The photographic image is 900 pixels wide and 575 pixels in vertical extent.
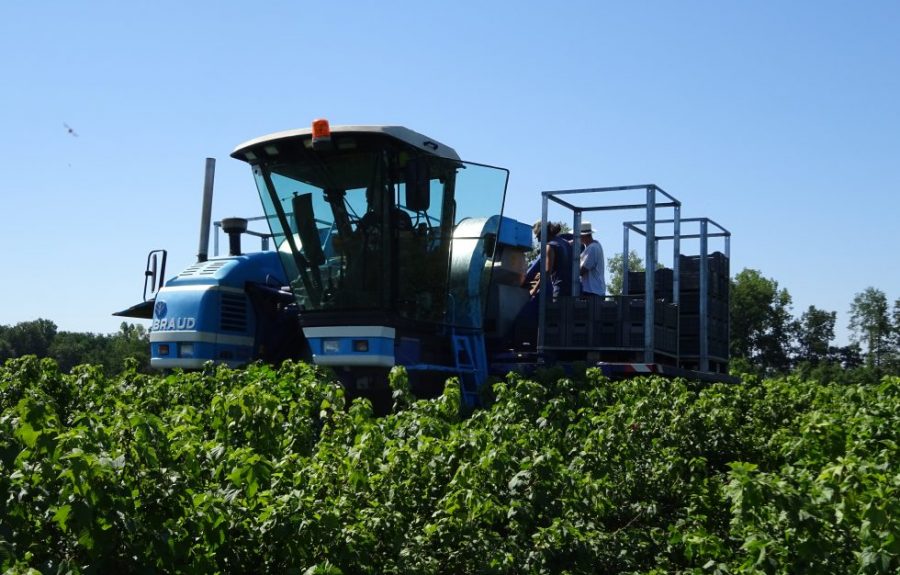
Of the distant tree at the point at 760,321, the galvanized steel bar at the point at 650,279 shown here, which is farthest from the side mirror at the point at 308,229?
the distant tree at the point at 760,321

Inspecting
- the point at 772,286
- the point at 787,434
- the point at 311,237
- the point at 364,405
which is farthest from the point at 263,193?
the point at 772,286

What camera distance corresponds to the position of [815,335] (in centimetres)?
9500

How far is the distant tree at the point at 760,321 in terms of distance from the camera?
262 ft

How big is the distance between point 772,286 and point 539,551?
3278 inches

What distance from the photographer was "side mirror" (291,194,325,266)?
413 inches

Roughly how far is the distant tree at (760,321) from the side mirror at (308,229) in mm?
69895

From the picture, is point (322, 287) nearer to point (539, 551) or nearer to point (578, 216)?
point (578, 216)

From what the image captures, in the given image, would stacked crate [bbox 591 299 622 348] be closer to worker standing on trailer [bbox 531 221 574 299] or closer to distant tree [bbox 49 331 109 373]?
worker standing on trailer [bbox 531 221 574 299]

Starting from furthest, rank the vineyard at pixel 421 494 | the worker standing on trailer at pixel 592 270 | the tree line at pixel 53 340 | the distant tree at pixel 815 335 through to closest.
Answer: the tree line at pixel 53 340
the distant tree at pixel 815 335
the worker standing on trailer at pixel 592 270
the vineyard at pixel 421 494

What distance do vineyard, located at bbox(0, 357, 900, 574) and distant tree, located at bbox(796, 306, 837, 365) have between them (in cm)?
9043

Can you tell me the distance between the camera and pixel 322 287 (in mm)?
10445

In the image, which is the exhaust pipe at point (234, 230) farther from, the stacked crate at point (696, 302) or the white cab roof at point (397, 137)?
the stacked crate at point (696, 302)

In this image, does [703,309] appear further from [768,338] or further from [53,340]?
[53,340]

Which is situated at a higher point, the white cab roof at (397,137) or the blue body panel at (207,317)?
the white cab roof at (397,137)
